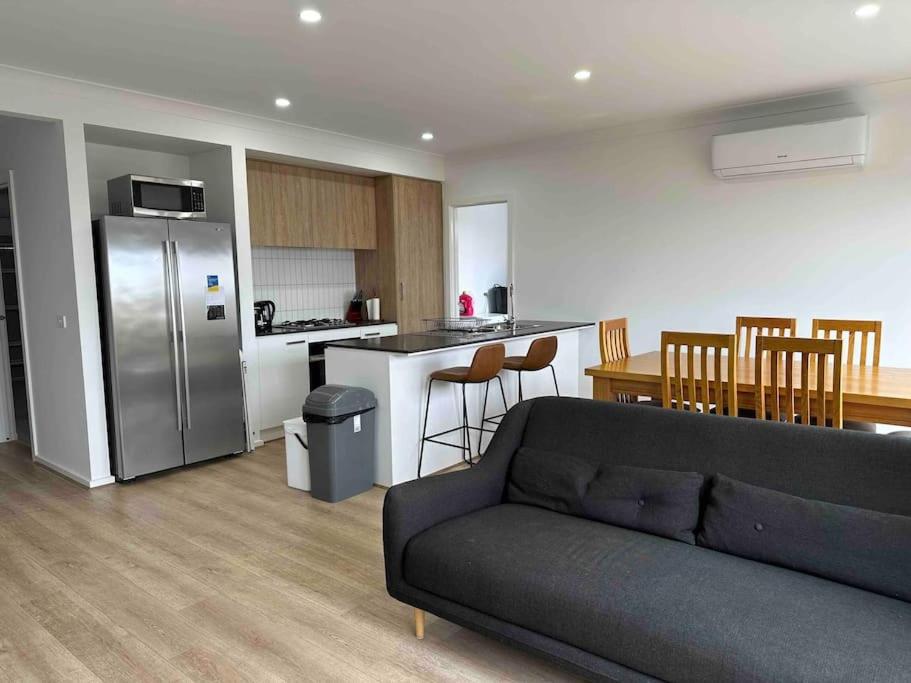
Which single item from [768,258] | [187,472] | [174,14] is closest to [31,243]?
[187,472]

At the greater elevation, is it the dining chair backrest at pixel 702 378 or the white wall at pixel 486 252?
the white wall at pixel 486 252

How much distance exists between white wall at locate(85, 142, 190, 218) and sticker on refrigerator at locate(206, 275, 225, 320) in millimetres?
1003

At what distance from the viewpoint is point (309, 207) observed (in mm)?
5742

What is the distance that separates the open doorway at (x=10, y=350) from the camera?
528 centimetres

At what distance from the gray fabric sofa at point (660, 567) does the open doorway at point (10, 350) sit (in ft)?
14.5

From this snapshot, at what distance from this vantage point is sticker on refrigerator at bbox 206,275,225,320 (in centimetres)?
458

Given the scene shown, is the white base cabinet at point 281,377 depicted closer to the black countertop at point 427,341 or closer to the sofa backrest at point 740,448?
the black countertop at point 427,341

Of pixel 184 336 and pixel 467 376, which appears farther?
pixel 184 336

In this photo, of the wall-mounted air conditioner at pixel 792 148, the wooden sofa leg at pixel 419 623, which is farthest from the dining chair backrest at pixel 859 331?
the wooden sofa leg at pixel 419 623

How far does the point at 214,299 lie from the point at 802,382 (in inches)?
A: 149

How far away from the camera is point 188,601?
2.67 meters

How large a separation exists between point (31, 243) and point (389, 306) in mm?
3011

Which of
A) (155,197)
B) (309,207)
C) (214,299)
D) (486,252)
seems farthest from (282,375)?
(486,252)

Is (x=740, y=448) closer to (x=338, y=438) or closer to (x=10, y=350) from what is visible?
(x=338, y=438)
